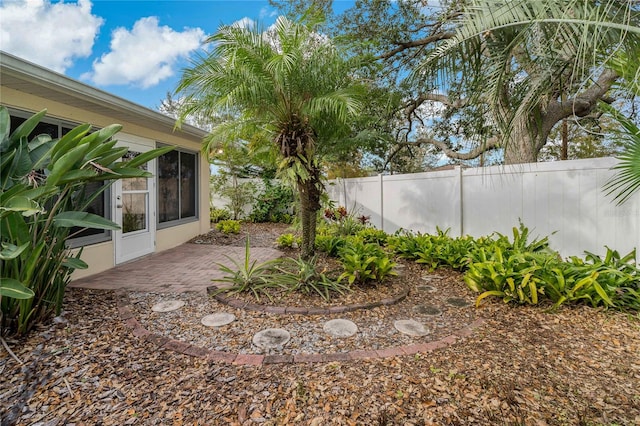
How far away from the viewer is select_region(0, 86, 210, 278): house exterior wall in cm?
383

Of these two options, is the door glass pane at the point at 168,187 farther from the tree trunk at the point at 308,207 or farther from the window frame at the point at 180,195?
the tree trunk at the point at 308,207

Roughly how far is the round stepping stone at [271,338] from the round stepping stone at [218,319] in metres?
0.44

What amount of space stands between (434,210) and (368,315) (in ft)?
11.9

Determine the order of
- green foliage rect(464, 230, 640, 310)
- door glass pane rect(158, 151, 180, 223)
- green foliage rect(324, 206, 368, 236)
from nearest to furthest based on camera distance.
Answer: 1. green foliage rect(464, 230, 640, 310)
2. door glass pane rect(158, 151, 180, 223)
3. green foliage rect(324, 206, 368, 236)

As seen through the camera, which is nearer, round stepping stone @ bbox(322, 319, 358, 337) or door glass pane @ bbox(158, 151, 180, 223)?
round stepping stone @ bbox(322, 319, 358, 337)

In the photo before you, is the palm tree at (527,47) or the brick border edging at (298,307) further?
the brick border edging at (298,307)

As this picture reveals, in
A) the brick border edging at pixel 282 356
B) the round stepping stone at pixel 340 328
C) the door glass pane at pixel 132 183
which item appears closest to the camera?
the brick border edging at pixel 282 356

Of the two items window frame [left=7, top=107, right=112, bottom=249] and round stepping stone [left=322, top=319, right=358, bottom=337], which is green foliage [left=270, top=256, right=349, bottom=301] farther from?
window frame [left=7, top=107, right=112, bottom=249]

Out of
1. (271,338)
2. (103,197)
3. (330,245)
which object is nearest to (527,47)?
(330,245)

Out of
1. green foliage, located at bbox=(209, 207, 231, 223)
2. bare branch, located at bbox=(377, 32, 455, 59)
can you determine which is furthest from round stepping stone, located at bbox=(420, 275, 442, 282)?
green foliage, located at bbox=(209, 207, 231, 223)

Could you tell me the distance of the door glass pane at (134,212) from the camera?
5.42 meters

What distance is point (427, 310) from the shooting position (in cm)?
346

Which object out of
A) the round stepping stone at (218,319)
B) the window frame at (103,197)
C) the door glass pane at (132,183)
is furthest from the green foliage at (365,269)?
the door glass pane at (132,183)

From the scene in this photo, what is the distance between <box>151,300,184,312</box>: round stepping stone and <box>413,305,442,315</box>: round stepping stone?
106 inches
